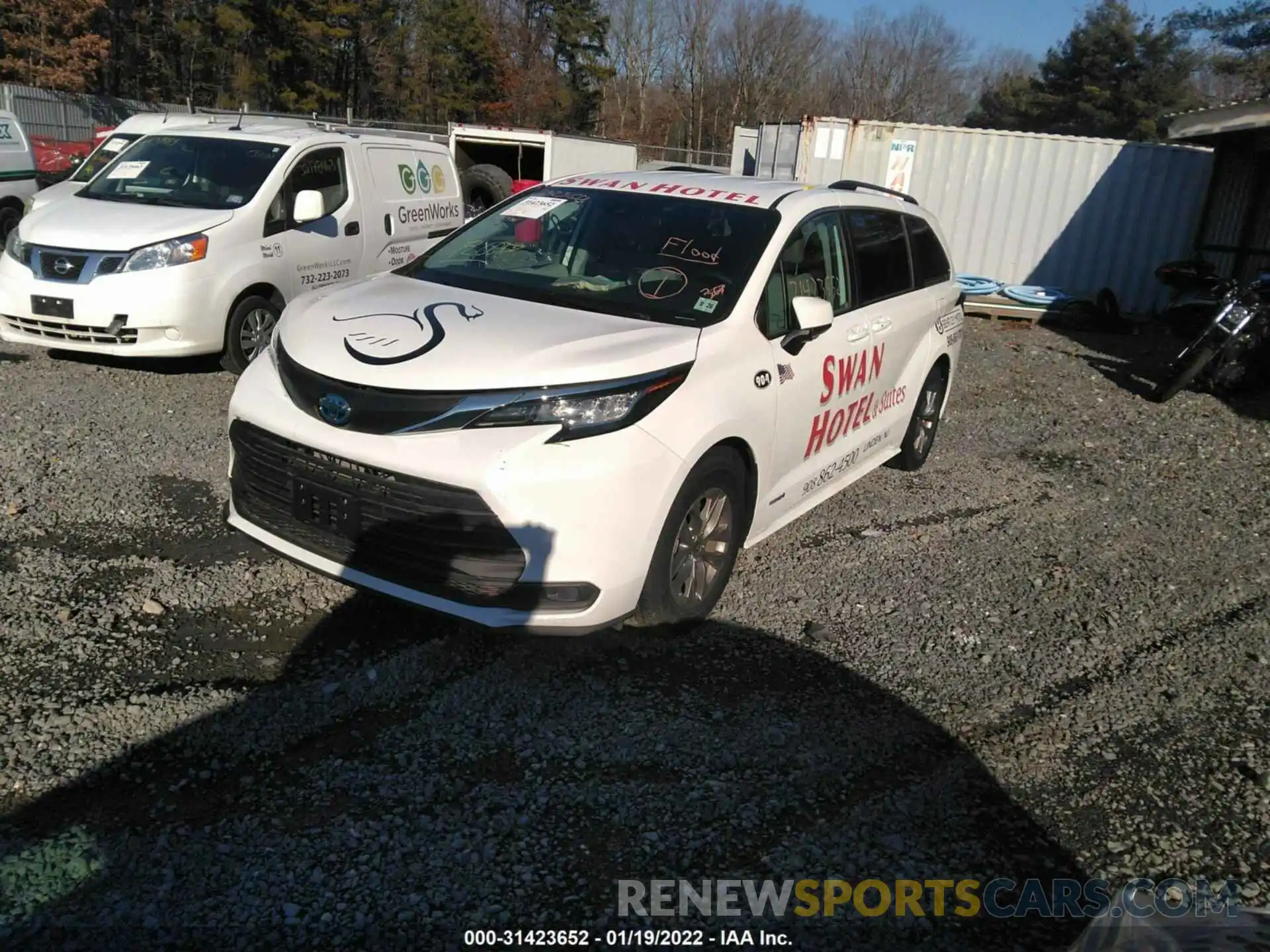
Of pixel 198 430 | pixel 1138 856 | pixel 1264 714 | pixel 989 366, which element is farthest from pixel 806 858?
pixel 989 366

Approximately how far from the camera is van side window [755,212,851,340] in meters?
4.45

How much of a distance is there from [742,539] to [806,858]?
1683 millimetres

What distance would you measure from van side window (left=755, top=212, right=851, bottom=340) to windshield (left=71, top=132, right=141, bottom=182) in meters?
8.34

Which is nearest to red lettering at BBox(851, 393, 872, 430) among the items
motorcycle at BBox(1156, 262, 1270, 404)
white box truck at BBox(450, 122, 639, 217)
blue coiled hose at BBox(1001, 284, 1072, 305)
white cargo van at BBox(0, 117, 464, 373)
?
Result: white cargo van at BBox(0, 117, 464, 373)

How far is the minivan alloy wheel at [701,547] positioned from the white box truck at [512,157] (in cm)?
1321

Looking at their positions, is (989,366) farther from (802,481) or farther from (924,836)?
(924,836)

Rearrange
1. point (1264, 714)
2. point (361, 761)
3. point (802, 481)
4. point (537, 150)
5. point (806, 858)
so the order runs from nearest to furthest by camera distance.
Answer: point (806, 858) < point (361, 761) < point (1264, 714) < point (802, 481) < point (537, 150)

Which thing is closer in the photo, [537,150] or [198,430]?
[198,430]

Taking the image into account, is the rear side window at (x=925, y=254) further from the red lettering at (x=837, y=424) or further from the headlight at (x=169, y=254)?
the headlight at (x=169, y=254)

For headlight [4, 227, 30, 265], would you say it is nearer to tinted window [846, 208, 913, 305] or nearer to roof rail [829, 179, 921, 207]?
roof rail [829, 179, 921, 207]

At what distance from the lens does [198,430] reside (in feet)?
21.4

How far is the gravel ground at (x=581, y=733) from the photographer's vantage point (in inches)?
110

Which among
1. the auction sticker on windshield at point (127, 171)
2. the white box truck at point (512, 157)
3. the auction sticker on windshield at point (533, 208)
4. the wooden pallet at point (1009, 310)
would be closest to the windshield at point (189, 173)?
the auction sticker on windshield at point (127, 171)

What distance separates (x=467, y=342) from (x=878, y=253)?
2.76 metres
